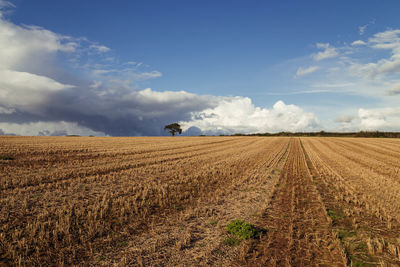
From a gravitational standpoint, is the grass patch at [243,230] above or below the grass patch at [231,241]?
above

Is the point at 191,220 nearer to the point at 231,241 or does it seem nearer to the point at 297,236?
the point at 231,241

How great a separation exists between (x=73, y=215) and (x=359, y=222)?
36.0ft

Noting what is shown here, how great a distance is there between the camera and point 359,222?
25.3 ft

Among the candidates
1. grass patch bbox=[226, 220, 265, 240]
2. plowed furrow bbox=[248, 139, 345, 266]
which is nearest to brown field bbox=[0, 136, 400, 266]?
plowed furrow bbox=[248, 139, 345, 266]

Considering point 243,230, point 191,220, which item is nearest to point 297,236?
point 243,230

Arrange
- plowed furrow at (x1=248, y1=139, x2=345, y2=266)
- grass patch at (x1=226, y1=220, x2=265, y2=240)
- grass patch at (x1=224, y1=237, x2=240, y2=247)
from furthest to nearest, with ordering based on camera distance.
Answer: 1. grass patch at (x1=226, y1=220, x2=265, y2=240)
2. grass patch at (x1=224, y1=237, x2=240, y2=247)
3. plowed furrow at (x1=248, y1=139, x2=345, y2=266)

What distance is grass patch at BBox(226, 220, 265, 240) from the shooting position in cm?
627

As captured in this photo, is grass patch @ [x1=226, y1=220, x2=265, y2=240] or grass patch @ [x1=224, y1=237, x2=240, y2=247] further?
grass patch @ [x1=226, y1=220, x2=265, y2=240]

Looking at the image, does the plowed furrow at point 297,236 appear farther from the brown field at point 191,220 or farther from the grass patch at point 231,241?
the grass patch at point 231,241

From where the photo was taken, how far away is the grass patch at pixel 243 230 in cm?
627

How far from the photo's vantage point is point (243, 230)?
6414 millimetres

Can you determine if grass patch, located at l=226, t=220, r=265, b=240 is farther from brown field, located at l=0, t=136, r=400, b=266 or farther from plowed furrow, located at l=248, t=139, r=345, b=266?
plowed furrow, located at l=248, t=139, r=345, b=266

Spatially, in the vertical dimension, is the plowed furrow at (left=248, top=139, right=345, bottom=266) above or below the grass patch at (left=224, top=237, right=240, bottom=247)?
below

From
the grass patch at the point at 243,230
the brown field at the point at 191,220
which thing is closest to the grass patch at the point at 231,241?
the brown field at the point at 191,220
